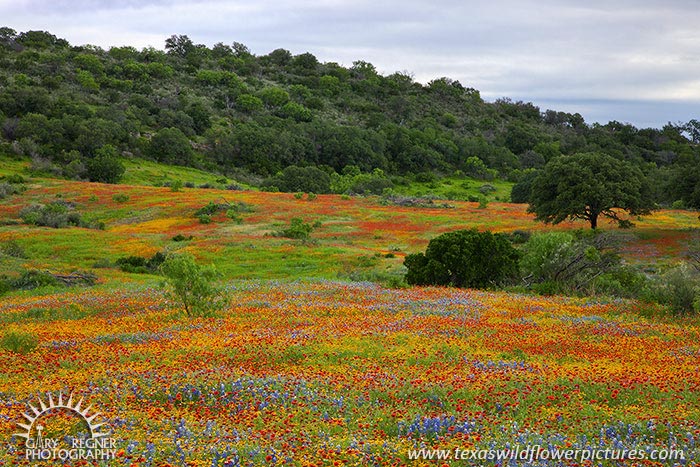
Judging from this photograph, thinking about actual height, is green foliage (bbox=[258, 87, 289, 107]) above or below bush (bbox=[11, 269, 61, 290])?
above

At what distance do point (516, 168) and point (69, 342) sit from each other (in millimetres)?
138000

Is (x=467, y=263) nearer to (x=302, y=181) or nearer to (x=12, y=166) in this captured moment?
(x=302, y=181)

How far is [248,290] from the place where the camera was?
25.9 meters

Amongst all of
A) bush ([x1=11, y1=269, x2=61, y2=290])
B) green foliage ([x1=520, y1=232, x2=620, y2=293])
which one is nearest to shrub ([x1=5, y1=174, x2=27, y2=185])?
bush ([x1=11, y1=269, x2=61, y2=290])

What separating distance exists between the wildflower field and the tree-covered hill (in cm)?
4806

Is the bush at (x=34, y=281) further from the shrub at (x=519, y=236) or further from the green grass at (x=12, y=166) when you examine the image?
the green grass at (x=12, y=166)

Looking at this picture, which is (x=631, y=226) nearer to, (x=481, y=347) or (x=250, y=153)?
(x=481, y=347)

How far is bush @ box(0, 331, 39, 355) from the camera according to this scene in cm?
1352

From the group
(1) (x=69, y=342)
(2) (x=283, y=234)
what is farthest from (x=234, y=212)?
(1) (x=69, y=342)

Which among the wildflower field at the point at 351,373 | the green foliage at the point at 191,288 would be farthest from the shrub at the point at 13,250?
the green foliage at the point at 191,288

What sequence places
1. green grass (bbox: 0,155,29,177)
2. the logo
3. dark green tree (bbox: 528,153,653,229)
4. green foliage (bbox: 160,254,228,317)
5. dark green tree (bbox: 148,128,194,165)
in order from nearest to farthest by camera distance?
the logo, green foliage (bbox: 160,254,228,317), dark green tree (bbox: 528,153,653,229), green grass (bbox: 0,155,29,177), dark green tree (bbox: 148,128,194,165)

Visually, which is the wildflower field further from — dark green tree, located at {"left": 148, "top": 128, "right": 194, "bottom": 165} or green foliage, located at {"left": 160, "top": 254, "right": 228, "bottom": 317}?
dark green tree, located at {"left": 148, "top": 128, "right": 194, "bottom": 165}

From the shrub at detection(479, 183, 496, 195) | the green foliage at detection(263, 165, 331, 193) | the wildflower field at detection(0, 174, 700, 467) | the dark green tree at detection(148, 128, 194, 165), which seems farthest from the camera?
the shrub at detection(479, 183, 496, 195)

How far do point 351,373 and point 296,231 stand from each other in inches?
1682
